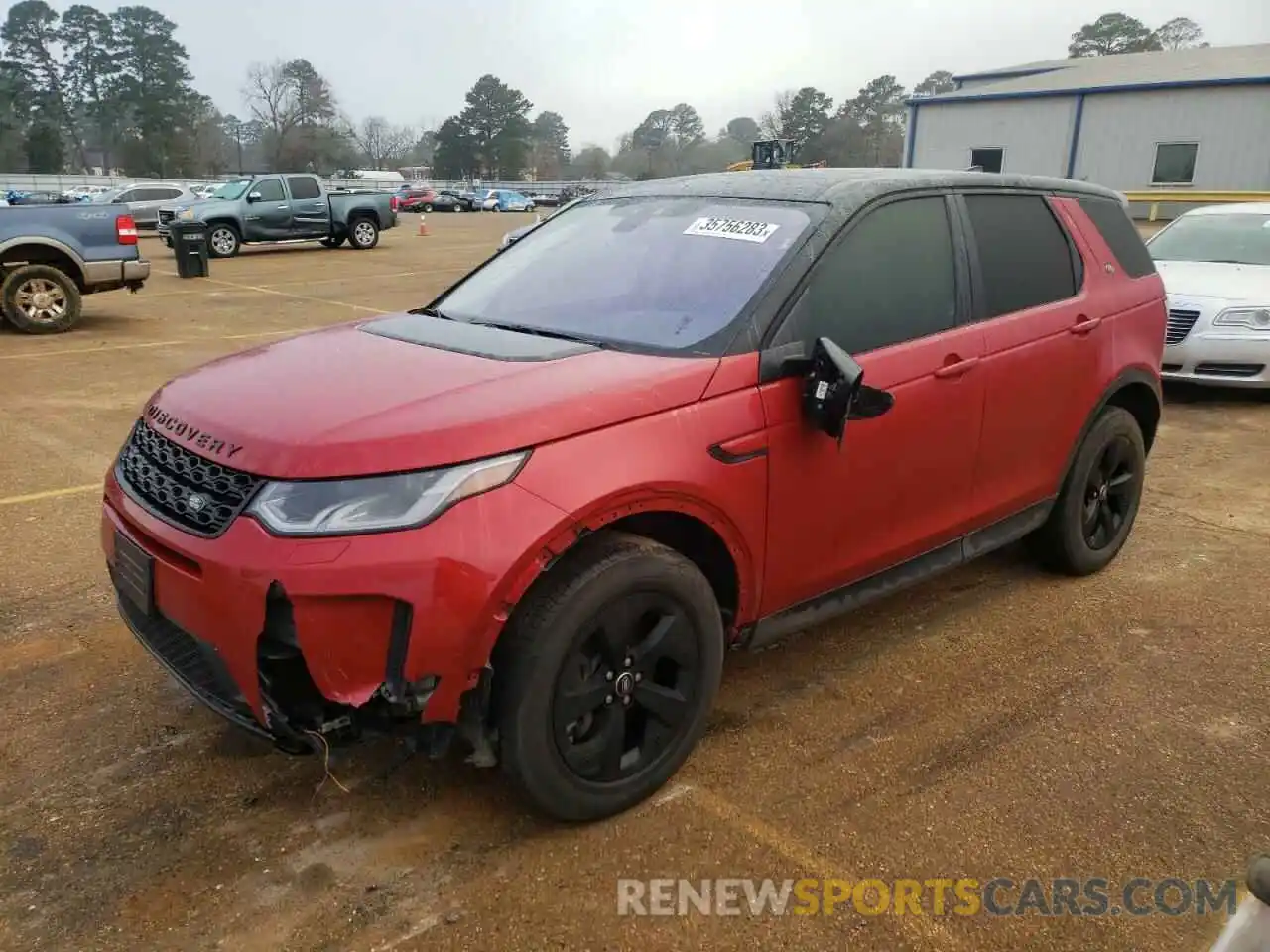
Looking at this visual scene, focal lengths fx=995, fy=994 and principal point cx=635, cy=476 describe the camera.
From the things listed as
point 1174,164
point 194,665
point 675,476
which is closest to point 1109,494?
point 675,476

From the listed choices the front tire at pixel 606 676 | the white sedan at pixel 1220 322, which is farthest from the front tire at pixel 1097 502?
the white sedan at pixel 1220 322

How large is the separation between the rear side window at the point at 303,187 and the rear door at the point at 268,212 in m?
0.24

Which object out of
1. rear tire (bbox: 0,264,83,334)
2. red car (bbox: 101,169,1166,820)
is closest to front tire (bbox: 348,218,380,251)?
rear tire (bbox: 0,264,83,334)

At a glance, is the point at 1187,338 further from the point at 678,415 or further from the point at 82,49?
the point at 82,49

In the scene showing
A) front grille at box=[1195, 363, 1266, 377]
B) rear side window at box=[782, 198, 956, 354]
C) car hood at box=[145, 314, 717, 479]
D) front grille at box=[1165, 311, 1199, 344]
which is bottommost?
front grille at box=[1195, 363, 1266, 377]

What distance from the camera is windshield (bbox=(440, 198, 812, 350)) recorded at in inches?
122

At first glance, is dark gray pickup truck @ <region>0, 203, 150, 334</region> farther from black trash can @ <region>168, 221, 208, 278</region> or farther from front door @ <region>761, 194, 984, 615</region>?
front door @ <region>761, 194, 984, 615</region>

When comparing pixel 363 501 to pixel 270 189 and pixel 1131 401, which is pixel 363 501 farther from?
pixel 270 189

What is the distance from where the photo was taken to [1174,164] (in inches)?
1197

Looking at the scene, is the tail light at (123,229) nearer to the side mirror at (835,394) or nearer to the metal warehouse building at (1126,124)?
the side mirror at (835,394)

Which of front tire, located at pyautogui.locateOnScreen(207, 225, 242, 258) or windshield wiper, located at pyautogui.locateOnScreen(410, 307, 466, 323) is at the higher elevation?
windshield wiper, located at pyautogui.locateOnScreen(410, 307, 466, 323)

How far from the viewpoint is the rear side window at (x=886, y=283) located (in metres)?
3.14

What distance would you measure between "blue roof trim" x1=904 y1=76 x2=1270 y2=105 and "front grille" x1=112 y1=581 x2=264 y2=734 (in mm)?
33596

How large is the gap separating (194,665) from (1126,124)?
3493cm
